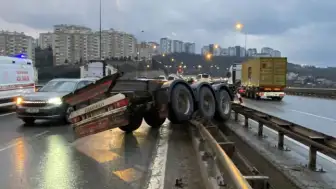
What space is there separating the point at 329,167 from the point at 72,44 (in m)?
99.9

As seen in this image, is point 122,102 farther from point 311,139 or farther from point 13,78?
point 13,78

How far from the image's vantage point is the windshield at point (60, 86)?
16031 mm

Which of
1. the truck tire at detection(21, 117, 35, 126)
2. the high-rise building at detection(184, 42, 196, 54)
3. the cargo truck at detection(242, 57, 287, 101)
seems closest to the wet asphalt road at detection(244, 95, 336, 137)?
the cargo truck at detection(242, 57, 287, 101)

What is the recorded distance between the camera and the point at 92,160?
8.42 meters

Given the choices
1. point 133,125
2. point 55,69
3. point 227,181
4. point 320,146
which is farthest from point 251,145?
point 55,69

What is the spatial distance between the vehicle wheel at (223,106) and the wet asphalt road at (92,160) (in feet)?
6.07

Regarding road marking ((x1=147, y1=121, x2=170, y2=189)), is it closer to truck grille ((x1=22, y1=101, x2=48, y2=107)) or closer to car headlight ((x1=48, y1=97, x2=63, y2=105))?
car headlight ((x1=48, y1=97, x2=63, y2=105))

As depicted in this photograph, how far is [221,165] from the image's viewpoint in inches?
197

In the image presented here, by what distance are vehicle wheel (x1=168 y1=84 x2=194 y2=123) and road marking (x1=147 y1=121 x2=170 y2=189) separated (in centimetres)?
69

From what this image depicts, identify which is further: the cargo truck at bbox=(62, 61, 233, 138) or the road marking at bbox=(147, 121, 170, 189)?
the cargo truck at bbox=(62, 61, 233, 138)

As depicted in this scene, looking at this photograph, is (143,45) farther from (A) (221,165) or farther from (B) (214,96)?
(A) (221,165)

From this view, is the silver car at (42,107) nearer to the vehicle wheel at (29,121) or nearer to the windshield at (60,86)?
the vehicle wheel at (29,121)

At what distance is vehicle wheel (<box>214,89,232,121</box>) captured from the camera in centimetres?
1382

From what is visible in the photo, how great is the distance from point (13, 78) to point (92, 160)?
1414 cm
